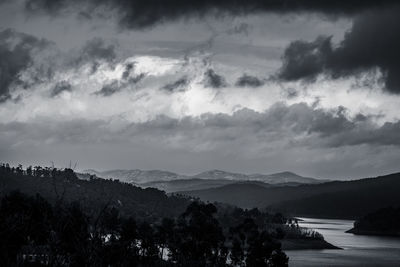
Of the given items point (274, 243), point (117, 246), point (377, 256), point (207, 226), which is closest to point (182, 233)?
point (207, 226)

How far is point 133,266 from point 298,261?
279 ft

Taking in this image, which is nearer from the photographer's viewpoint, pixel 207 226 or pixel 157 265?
pixel 157 265

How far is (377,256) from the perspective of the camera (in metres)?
197

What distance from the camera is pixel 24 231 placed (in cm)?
8050

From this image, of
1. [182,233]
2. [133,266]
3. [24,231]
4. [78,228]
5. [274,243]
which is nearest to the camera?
[24,231]

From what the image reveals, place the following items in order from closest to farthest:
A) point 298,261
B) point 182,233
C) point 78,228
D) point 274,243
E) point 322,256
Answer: point 78,228
point 274,243
point 182,233
point 298,261
point 322,256

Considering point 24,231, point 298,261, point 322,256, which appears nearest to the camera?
point 24,231

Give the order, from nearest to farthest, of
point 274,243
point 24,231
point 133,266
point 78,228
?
point 24,231 → point 78,228 → point 133,266 → point 274,243

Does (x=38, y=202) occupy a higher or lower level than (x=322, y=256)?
higher

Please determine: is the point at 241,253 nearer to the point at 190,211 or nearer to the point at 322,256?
the point at 190,211

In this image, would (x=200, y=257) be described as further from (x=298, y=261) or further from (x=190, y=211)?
(x=298, y=261)

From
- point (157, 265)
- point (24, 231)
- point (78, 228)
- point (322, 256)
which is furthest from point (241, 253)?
point (322, 256)

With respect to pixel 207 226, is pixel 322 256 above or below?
below

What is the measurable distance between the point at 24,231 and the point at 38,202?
843 inches
